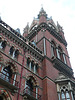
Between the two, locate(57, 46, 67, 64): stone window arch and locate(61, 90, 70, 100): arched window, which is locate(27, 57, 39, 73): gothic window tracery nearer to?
locate(61, 90, 70, 100): arched window

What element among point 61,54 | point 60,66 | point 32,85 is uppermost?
point 61,54

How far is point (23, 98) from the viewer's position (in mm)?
15242

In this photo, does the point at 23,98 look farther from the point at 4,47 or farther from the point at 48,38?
the point at 48,38

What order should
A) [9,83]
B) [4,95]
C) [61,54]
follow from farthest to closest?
[61,54], [9,83], [4,95]

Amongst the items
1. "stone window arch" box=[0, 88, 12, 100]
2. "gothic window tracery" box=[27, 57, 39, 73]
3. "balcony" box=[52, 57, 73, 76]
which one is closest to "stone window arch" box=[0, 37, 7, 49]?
"gothic window tracery" box=[27, 57, 39, 73]

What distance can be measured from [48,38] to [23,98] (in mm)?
14811

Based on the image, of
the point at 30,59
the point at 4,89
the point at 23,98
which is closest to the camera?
the point at 4,89

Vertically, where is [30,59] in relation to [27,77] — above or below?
above

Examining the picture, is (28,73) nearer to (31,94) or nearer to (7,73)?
(31,94)

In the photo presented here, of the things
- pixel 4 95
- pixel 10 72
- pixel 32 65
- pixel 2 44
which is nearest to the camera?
pixel 4 95

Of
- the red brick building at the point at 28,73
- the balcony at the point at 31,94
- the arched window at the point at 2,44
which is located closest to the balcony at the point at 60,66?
the red brick building at the point at 28,73

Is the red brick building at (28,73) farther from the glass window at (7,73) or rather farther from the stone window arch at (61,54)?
the stone window arch at (61,54)

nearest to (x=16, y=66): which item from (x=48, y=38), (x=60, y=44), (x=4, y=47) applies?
(x=4, y=47)

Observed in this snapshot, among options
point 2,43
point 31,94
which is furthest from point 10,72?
point 2,43
